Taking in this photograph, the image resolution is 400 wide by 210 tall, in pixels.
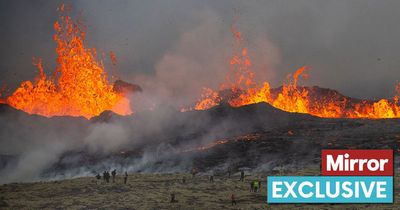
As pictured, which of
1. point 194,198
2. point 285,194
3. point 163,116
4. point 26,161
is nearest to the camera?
point 285,194

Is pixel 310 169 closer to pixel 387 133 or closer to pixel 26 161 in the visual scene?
pixel 387 133

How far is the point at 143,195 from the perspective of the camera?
176ft

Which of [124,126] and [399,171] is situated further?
[124,126]

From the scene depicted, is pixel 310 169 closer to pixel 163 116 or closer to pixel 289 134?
pixel 289 134

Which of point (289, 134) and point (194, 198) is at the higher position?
point (289, 134)

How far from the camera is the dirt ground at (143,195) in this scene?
45688mm

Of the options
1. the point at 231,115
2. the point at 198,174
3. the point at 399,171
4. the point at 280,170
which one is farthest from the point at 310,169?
the point at 231,115

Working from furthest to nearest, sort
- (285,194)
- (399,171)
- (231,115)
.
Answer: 1. (231,115)
2. (399,171)
3. (285,194)

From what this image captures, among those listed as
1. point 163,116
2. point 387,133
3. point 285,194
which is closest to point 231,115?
point 163,116

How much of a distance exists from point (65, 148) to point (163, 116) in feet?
110

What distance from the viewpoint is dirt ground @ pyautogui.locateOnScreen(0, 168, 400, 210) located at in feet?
150

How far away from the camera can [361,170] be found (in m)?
57.5

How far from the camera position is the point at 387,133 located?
358 feet

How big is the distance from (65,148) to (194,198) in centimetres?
9271
